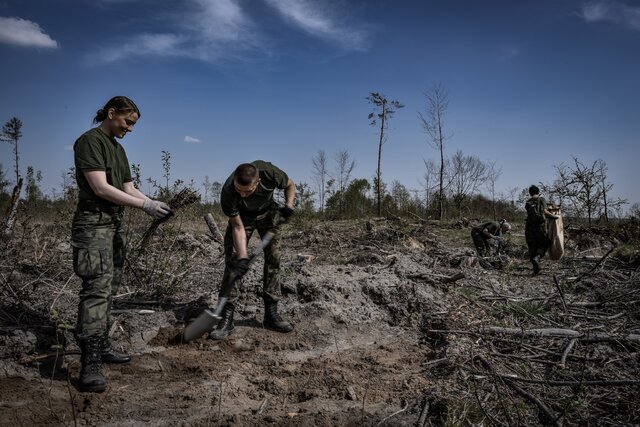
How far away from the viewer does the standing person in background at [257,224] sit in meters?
3.46

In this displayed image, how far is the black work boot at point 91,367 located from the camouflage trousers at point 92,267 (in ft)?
0.18

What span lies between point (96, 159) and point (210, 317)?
1.42 meters

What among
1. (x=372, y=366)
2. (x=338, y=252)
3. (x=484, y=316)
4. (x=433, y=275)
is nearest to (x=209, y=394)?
(x=372, y=366)

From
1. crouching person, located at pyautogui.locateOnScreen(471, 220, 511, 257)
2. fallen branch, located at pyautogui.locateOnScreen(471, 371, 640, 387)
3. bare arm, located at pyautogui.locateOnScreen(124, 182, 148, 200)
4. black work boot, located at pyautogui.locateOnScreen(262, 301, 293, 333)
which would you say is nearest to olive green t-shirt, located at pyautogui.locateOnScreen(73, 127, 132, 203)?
bare arm, located at pyautogui.locateOnScreen(124, 182, 148, 200)

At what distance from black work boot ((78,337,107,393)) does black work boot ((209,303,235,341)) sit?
994 millimetres

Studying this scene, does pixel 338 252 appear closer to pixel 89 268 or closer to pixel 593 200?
→ pixel 89 268

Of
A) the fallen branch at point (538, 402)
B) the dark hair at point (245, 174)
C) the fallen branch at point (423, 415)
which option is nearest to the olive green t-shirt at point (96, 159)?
the dark hair at point (245, 174)

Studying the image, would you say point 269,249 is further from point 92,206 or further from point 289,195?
point 92,206

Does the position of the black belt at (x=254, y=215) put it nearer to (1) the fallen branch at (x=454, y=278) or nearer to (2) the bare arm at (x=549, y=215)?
(1) the fallen branch at (x=454, y=278)

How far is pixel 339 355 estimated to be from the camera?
11.3ft

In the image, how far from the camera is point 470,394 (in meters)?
2.68

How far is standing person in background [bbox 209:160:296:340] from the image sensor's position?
3.46 metres

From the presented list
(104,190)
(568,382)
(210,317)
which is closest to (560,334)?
(568,382)

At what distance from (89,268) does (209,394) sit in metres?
1.13
